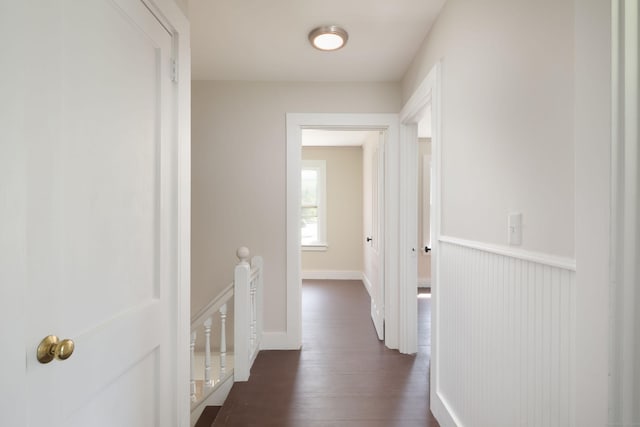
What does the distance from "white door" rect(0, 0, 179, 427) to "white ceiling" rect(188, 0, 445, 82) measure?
86 centimetres

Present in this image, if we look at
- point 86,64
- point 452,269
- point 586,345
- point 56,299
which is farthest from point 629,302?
point 86,64

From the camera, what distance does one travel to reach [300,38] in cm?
231

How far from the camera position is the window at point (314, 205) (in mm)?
6324

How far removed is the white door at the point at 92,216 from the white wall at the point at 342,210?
4.97m

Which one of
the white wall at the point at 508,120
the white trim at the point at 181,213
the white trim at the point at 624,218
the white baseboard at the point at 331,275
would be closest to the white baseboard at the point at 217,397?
the white trim at the point at 181,213

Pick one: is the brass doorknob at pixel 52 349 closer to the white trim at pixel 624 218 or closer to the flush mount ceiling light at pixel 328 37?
the white trim at pixel 624 218

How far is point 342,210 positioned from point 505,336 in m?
5.11

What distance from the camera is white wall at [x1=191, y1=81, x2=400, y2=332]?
3047mm

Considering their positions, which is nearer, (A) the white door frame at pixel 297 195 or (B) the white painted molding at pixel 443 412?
(B) the white painted molding at pixel 443 412

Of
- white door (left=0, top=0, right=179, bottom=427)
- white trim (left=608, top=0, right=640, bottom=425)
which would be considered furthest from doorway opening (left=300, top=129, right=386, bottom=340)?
white trim (left=608, top=0, right=640, bottom=425)

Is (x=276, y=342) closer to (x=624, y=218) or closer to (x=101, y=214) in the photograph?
(x=101, y=214)

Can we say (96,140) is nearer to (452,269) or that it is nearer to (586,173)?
(586,173)

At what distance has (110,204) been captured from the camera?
40.5 inches

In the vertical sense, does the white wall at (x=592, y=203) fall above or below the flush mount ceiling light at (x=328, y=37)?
below
